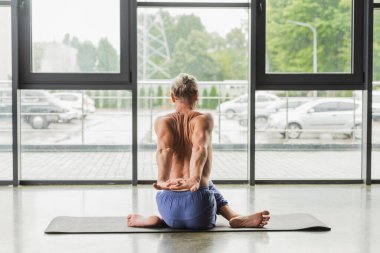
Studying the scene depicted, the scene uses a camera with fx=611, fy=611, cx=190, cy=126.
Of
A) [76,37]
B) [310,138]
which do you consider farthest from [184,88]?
[310,138]

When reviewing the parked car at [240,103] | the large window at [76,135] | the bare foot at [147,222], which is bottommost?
the bare foot at [147,222]

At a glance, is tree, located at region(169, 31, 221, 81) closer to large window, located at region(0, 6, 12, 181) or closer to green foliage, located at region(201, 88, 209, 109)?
green foliage, located at region(201, 88, 209, 109)

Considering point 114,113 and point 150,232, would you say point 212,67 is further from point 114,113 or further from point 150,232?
point 150,232

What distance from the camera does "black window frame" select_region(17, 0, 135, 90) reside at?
540cm

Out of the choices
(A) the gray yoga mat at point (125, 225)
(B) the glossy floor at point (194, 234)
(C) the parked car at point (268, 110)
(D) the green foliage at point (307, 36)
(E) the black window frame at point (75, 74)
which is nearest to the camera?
(B) the glossy floor at point (194, 234)

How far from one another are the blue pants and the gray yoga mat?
53 millimetres

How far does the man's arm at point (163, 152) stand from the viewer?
355 cm

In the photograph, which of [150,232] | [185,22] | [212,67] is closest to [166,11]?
[185,22]

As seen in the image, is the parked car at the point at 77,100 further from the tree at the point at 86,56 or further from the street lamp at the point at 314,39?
Answer: the street lamp at the point at 314,39

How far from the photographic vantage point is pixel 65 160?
5613 mm

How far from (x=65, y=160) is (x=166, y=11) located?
1644 mm

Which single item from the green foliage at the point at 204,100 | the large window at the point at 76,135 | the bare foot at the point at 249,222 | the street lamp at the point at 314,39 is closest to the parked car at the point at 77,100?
the large window at the point at 76,135

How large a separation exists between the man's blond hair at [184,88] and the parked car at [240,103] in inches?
77.9

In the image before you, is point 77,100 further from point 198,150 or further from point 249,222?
point 249,222
